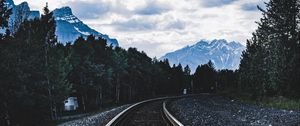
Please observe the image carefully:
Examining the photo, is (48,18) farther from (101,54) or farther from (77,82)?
(101,54)

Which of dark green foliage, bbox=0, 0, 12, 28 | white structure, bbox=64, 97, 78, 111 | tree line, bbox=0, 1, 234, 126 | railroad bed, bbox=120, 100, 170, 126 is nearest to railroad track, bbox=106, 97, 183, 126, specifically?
railroad bed, bbox=120, 100, 170, 126

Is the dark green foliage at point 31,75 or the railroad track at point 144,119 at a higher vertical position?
the dark green foliage at point 31,75

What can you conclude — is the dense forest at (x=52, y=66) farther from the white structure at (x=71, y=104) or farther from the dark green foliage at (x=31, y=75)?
the white structure at (x=71, y=104)

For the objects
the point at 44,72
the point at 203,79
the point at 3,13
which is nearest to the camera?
the point at 3,13

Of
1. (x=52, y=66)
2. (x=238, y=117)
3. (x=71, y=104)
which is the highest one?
(x=52, y=66)

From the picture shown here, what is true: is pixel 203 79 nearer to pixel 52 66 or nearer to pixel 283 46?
pixel 52 66

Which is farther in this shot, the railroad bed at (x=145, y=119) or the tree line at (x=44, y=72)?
the tree line at (x=44, y=72)

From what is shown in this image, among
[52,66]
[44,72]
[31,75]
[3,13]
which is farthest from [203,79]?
[3,13]

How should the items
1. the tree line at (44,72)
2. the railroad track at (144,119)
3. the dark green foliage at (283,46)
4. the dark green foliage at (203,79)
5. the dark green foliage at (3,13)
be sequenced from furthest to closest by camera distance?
1. the dark green foliage at (203,79)
2. the dark green foliage at (283,46)
3. the tree line at (44,72)
4. the dark green foliage at (3,13)
5. the railroad track at (144,119)

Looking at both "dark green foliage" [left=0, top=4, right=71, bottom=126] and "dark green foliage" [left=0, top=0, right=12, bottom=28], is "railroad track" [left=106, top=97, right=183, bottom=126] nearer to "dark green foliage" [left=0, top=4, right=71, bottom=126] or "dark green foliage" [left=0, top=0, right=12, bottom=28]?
"dark green foliage" [left=0, top=4, right=71, bottom=126]

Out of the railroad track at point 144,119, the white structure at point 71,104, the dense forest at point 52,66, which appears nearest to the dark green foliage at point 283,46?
the dense forest at point 52,66

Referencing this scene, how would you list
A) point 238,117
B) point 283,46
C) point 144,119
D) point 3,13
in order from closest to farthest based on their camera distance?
point 144,119 < point 238,117 < point 3,13 < point 283,46

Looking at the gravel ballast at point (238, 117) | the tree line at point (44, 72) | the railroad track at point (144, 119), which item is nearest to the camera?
the railroad track at point (144, 119)

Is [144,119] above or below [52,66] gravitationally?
below
